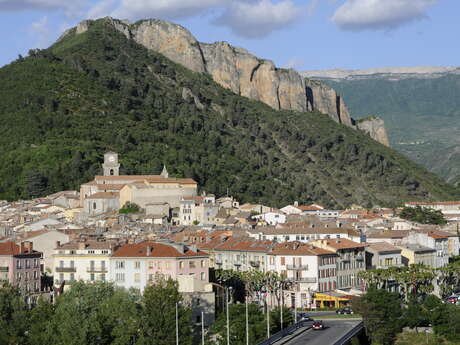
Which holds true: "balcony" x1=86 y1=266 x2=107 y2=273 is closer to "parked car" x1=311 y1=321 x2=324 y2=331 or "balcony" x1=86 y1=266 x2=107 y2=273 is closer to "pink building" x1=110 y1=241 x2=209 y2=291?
"pink building" x1=110 y1=241 x2=209 y2=291

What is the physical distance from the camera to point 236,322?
8088 cm

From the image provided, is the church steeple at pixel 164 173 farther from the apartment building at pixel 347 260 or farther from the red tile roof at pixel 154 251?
the red tile roof at pixel 154 251

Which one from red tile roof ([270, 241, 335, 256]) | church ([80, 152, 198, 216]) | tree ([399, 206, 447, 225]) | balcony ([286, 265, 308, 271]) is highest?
church ([80, 152, 198, 216])

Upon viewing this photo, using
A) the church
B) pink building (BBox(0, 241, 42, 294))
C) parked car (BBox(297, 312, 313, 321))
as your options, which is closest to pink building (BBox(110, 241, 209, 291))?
pink building (BBox(0, 241, 42, 294))

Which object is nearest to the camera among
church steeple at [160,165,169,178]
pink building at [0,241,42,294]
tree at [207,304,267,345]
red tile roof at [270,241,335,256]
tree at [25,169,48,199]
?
tree at [207,304,267,345]

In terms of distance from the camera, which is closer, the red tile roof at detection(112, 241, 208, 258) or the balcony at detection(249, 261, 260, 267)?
the red tile roof at detection(112, 241, 208, 258)

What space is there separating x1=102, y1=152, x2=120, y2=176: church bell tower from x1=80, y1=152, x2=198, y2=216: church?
9617 mm

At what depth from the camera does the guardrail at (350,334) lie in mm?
76438

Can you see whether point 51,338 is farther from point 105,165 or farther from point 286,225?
point 105,165

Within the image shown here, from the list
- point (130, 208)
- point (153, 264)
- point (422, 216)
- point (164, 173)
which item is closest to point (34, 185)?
point (164, 173)

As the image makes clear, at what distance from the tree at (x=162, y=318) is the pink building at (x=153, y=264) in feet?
36.1

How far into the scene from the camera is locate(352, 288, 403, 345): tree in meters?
88.3

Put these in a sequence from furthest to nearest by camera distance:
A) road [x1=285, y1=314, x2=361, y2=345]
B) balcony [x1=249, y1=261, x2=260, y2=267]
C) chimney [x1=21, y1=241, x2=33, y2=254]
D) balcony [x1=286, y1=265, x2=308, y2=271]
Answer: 1. balcony [x1=249, y1=261, x2=260, y2=267]
2. balcony [x1=286, y1=265, x2=308, y2=271]
3. chimney [x1=21, y1=241, x2=33, y2=254]
4. road [x1=285, y1=314, x2=361, y2=345]

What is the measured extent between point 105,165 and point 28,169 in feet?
45.0
